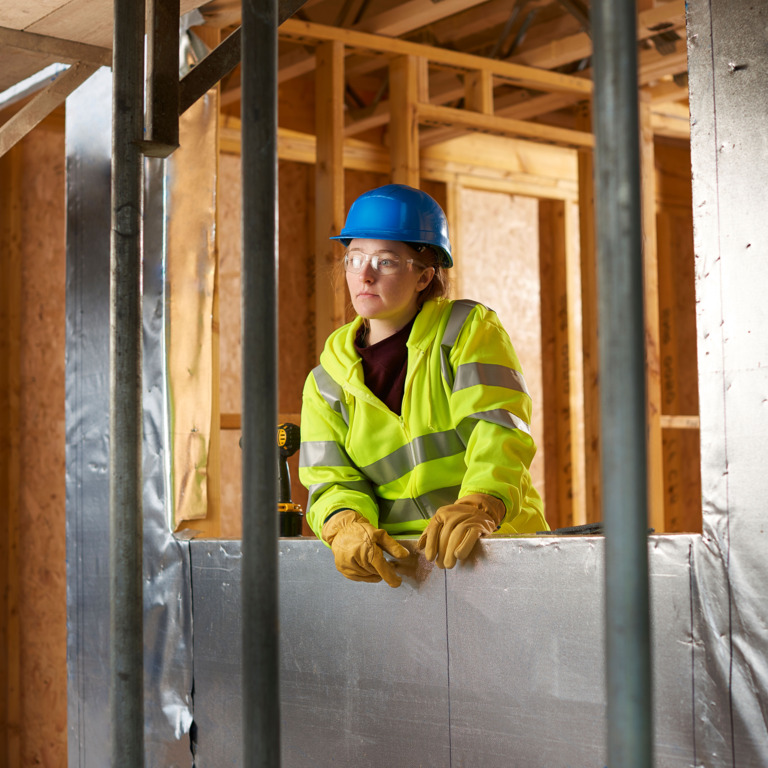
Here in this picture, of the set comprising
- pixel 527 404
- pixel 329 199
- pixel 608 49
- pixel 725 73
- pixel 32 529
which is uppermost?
pixel 329 199

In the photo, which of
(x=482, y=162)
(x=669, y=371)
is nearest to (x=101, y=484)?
(x=482, y=162)

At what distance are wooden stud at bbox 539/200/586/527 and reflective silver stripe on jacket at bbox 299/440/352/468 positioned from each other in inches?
135

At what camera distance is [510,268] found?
5543mm

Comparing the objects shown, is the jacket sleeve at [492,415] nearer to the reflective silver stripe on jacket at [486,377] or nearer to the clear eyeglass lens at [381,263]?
the reflective silver stripe on jacket at [486,377]

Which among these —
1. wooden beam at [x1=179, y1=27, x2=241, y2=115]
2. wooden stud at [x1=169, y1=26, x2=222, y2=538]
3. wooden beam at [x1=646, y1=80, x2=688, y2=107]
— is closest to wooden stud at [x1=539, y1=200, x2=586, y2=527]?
wooden beam at [x1=646, y1=80, x2=688, y2=107]

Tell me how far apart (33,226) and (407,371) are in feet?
9.97

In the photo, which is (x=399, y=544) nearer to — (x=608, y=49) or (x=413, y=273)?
(x=413, y=273)

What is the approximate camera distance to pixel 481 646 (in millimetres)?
1916

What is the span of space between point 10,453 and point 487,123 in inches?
98.6

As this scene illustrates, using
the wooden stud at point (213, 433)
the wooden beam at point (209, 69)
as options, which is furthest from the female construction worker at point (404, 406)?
the wooden stud at point (213, 433)

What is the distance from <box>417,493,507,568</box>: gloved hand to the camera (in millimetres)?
1859

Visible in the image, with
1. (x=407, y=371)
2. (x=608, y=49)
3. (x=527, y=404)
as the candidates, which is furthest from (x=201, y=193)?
(x=608, y=49)

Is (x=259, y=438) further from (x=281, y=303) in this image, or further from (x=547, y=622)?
(x=281, y=303)

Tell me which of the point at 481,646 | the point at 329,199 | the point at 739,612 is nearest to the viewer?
the point at 739,612
